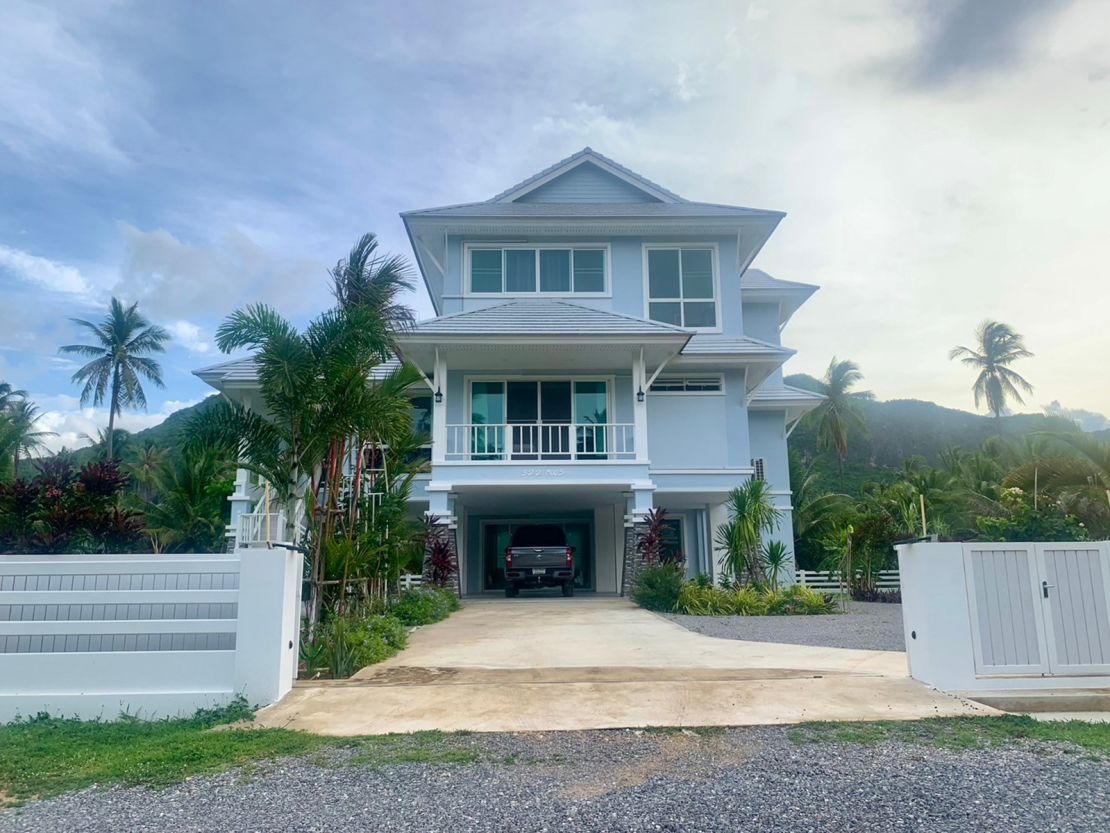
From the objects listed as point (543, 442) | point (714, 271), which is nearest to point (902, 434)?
point (714, 271)

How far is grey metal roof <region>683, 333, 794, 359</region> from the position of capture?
1886 centimetres

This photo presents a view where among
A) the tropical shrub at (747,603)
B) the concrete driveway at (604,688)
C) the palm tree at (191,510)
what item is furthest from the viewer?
the palm tree at (191,510)

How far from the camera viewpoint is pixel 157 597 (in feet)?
22.0

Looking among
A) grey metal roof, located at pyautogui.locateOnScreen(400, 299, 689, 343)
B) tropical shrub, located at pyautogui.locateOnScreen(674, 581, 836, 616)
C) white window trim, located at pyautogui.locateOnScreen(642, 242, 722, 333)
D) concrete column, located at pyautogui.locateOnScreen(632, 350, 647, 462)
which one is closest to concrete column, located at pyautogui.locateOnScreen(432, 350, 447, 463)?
grey metal roof, located at pyautogui.locateOnScreen(400, 299, 689, 343)

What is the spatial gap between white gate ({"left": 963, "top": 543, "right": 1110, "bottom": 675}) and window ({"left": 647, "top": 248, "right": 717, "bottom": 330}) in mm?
13723

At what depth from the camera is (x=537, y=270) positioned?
66.2 feet

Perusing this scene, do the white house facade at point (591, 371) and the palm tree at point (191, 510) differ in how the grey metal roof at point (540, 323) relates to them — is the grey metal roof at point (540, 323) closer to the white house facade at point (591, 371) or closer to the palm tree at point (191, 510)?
the white house facade at point (591, 371)

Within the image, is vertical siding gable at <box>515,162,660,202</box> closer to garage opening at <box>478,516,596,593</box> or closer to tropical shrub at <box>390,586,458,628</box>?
garage opening at <box>478,516,596,593</box>

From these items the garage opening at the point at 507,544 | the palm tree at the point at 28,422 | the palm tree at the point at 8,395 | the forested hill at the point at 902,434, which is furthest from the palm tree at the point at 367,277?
the palm tree at the point at 8,395

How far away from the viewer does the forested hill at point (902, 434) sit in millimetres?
52281

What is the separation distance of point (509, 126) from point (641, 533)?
8.90m

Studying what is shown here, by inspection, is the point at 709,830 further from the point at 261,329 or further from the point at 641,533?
the point at 641,533

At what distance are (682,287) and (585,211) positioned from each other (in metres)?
3.29

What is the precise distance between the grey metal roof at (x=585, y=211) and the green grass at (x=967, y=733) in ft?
51.5
